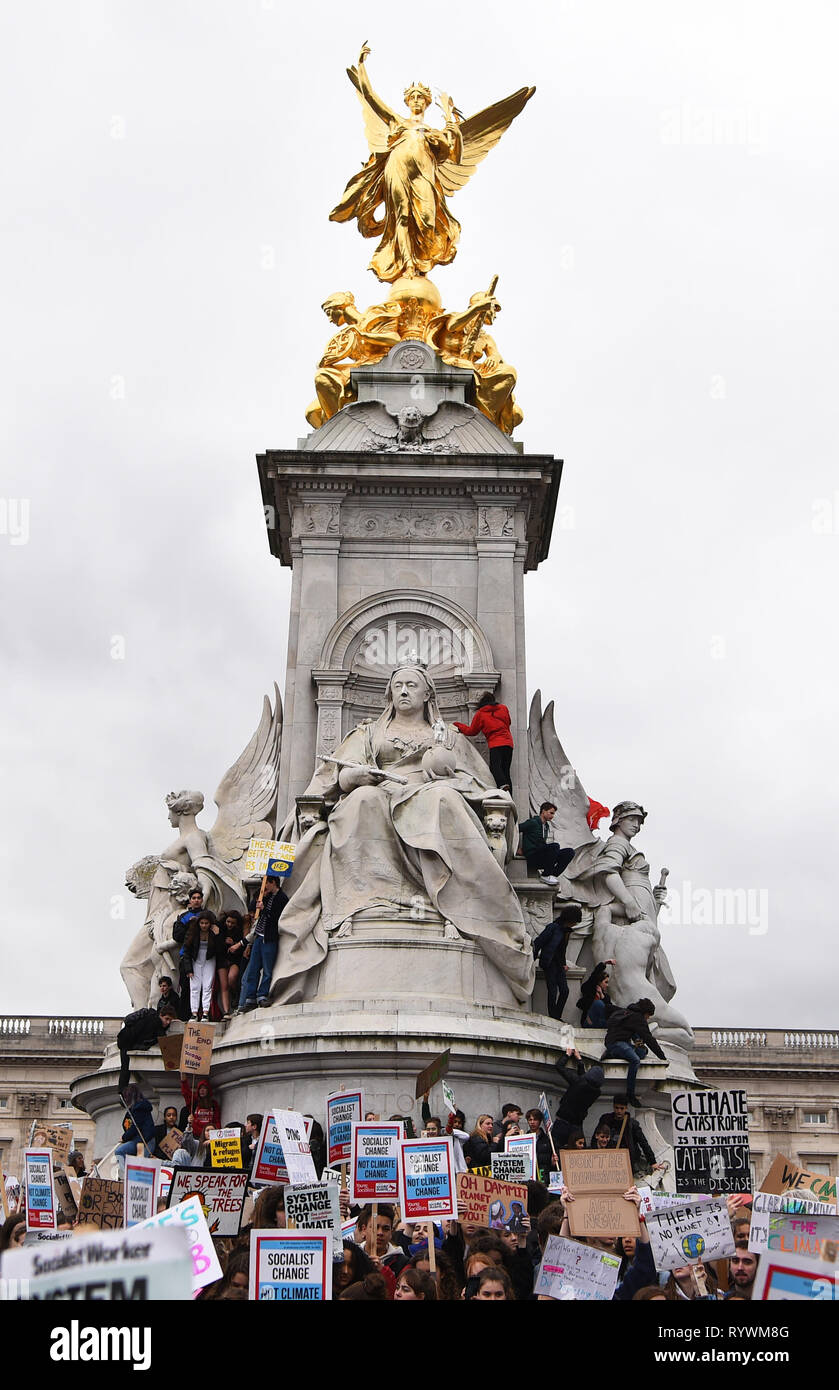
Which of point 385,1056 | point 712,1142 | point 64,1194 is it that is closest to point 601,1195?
point 712,1142

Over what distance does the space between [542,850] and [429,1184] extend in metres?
10.3

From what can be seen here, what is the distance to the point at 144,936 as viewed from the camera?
2234 centimetres

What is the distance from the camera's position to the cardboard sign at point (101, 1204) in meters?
11.8

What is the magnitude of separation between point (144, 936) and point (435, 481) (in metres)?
8.29

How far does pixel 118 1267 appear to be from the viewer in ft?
15.7

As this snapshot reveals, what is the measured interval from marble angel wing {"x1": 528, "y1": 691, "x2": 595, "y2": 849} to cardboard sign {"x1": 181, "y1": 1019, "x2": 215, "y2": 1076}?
25.9ft

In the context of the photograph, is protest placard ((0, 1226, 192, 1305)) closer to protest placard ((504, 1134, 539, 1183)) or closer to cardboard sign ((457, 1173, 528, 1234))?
cardboard sign ((457, 1173, 528, 1234))

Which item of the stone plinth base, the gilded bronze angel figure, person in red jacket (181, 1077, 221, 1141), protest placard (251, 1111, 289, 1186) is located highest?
the gilded bronze angel figure

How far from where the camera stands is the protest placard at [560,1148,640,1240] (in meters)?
10.3

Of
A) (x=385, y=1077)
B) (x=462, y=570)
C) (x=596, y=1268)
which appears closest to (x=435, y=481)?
(x=462, y=570)

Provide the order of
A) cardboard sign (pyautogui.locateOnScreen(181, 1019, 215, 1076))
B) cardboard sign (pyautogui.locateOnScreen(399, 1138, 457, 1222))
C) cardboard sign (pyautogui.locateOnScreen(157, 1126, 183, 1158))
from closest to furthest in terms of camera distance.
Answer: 1. cardboard sign (pyautogui.locateOnScreen(399, 1138, 457, 1222))
2. cardboard sign (pyautogui.locateOnScreen(157, 1126, 183, 1158))
3. cardboard sign (pyautogui.locateOnScreen(181, 1019, 215, 1076))

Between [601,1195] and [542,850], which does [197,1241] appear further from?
[542,850]

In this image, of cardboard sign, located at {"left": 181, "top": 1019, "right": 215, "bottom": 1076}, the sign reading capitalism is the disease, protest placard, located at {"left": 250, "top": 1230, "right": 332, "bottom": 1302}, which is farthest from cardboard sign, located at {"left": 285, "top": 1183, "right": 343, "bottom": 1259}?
cardboard sign, located at {"left": 181, "top": 1019, "right": 215, "bottom": 1076}

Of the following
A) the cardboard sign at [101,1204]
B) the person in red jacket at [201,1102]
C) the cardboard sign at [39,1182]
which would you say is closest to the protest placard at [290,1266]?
the cardboard sign at [101,1204]
